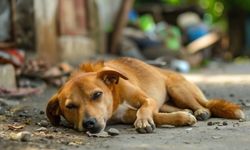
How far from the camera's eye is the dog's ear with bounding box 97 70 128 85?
5496 millimetres

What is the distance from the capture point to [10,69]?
808 centimetres

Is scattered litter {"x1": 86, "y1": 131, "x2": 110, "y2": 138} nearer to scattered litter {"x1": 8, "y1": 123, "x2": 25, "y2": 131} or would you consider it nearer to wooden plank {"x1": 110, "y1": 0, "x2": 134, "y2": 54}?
scattered litter {"x1": 8, "y1": 123, "x2": 25, "y2": 131}

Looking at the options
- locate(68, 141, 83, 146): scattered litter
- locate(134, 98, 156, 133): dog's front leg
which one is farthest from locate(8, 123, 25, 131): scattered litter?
locate(134, 98, 156, 133): dog's front leg

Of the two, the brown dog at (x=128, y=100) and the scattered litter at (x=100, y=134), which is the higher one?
the brown dog at (x=128, y=100)

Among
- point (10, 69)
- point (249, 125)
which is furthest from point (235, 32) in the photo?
point (249, 125)

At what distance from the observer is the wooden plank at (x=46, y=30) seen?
32.2 feet

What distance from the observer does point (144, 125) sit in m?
5.22

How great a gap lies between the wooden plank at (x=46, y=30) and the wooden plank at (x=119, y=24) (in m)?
2.76

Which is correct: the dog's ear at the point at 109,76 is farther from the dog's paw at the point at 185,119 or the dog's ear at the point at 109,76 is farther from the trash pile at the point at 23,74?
the trash pile at the point at 23,74

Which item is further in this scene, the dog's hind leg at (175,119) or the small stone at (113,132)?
the dog's hind leg at (175,119)

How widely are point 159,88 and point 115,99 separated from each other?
33.7 inches

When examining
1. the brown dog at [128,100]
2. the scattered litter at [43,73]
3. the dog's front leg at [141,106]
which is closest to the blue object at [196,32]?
the scattered litter at [43,73]

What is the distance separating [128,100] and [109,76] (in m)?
0.38

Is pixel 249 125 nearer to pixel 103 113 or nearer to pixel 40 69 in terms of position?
pixel 103 113
